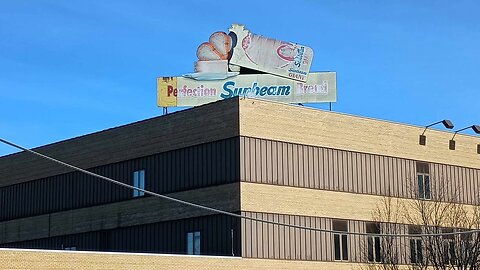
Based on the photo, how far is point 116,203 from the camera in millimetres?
45531

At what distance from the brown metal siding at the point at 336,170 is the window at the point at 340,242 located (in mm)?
1686

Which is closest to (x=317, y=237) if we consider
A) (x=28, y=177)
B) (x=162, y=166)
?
(x=162, y=166)

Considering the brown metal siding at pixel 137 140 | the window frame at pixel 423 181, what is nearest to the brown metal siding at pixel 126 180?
the brown metal siding at pixel 137 140

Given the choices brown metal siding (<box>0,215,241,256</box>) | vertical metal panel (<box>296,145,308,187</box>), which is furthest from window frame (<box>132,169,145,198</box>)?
vertical metal panel (<box>296,145,308,187</box>)

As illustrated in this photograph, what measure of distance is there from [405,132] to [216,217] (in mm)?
12249

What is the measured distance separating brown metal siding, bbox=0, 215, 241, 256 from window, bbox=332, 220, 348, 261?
230 inches

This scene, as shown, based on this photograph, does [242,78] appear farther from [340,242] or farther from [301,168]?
[340,242]

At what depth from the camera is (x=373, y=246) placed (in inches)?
1725

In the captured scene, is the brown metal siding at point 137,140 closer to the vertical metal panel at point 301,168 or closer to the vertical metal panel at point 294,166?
the vertical metal panel at point 294,166

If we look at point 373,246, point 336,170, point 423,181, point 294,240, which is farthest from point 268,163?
point 423,181

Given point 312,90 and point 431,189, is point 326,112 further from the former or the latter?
point 431,189

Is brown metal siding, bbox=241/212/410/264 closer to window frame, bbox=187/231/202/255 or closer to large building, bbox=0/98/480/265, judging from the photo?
large building, bbox=0/98/480/265

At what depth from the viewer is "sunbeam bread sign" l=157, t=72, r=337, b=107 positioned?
46.6 meters

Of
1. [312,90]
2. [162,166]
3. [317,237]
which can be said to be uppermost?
[312,90]
